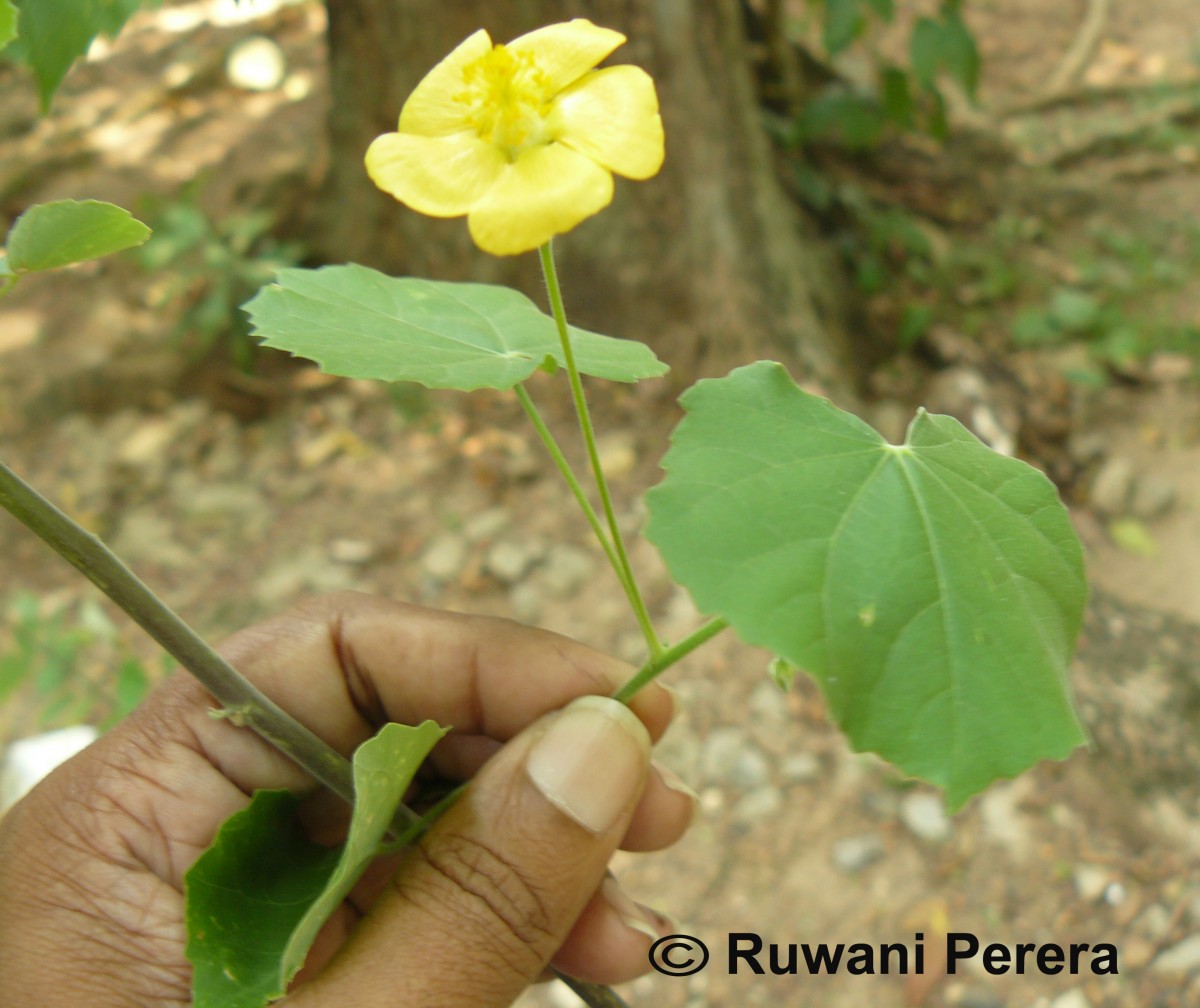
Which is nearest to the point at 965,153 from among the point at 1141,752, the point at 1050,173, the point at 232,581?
the point at 1050,173

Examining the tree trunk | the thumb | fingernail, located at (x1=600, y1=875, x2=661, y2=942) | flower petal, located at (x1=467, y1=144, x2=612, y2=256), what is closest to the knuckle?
the thumb

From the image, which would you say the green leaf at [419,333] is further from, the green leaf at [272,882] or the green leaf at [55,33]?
the green leaf at [55,33]

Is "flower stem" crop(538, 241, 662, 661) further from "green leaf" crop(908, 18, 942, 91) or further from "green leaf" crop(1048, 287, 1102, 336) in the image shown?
"green leaf" crop(1048, 287, 1102, 336)

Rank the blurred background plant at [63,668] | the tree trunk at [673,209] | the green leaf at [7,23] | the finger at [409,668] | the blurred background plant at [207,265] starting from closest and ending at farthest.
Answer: the green leaf at [7,23], the finger at [409,668], the blurred background plant at [63,668], the tree trunk at [673,209], the blurred background plant at [207,265]

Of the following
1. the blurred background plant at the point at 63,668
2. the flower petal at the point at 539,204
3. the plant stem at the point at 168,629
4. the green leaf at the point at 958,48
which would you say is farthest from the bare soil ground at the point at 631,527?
the flower petal at the point at 539,204

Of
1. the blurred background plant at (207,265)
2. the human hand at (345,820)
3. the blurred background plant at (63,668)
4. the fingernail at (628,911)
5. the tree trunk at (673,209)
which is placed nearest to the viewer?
the human hand at (345,820)

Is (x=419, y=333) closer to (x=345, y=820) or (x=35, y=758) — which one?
(x=345, y=820)

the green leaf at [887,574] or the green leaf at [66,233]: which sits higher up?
the green leaf at [66,233]

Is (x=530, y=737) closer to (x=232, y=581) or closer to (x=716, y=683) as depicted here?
(x=716, y=683)
